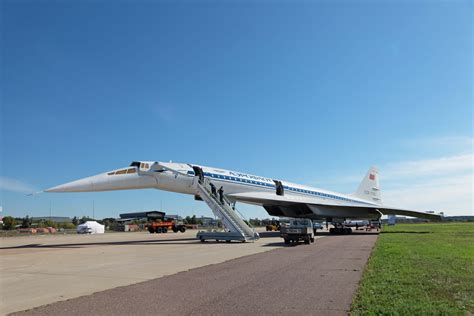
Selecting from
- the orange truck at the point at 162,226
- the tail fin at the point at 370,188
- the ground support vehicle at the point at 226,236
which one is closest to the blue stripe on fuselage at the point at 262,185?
the ground support vehicle at the point at 226,236

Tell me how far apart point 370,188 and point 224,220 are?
28.0 metres

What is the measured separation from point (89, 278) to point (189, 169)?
51.7 ft

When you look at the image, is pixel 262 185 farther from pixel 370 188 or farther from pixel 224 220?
pixel 370 188

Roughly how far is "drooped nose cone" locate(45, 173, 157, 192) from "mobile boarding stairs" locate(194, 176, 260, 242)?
10.4 feet

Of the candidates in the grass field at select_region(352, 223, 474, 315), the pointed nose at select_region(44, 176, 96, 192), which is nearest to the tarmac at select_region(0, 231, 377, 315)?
the grass field at select_region(352, 223, 474, 315)

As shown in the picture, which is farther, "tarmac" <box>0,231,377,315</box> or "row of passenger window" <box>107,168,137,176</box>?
"row of passenger window" <box>107,168,137,176</box>

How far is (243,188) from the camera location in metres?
28.3

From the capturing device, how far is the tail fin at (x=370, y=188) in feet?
150

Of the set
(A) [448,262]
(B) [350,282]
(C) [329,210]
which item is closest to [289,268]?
(B) [350,282]

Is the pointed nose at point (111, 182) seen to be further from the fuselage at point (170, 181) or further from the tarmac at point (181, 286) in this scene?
the tarmac at point (181, 286)

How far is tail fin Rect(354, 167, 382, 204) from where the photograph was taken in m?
45.8

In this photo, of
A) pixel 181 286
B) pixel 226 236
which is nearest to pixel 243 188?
pixel 226 236

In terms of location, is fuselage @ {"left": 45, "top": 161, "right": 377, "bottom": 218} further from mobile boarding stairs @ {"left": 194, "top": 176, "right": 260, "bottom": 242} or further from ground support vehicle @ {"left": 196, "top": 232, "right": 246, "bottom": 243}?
ground support vehicle @ {"left": 196, "top": 232, "right": 246, "bottom": 243}

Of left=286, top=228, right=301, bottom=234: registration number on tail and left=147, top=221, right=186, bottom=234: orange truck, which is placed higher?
left=286, top=228, right=301, bottom=234: registration number on tail
